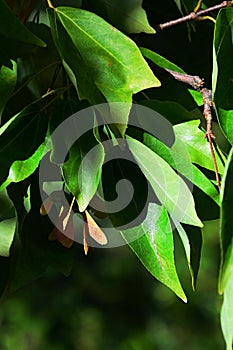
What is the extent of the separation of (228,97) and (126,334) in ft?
6.70

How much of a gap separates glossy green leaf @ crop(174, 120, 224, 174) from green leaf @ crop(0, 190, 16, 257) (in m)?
0.20

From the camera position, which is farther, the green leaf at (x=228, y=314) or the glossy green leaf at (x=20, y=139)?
the glossy green leaf at (x=20, y=139)

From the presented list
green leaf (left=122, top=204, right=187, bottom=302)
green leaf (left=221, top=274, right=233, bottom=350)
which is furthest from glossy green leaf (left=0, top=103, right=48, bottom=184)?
green leaf (left=221, top=274, right=233, bottom=350)

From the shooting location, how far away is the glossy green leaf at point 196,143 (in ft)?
2.52

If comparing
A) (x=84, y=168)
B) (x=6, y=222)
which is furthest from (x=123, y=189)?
(x=6, y=222)

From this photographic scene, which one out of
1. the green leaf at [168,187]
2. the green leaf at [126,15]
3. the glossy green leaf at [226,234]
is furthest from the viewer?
the green leaf at [126,15]

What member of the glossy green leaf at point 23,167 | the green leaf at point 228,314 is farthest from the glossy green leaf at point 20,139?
the green leaf at point 228,314

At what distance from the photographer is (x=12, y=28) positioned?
2.43 ft

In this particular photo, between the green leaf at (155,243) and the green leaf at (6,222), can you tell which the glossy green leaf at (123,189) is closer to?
the green leaf at (155,243)

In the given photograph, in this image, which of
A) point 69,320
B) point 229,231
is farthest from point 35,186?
point 69,320

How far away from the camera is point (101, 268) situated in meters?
2.74

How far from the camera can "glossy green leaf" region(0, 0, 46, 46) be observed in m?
0.74

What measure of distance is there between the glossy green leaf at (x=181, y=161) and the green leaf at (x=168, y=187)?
2 cm

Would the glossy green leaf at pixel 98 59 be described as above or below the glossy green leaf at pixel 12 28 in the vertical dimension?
below
